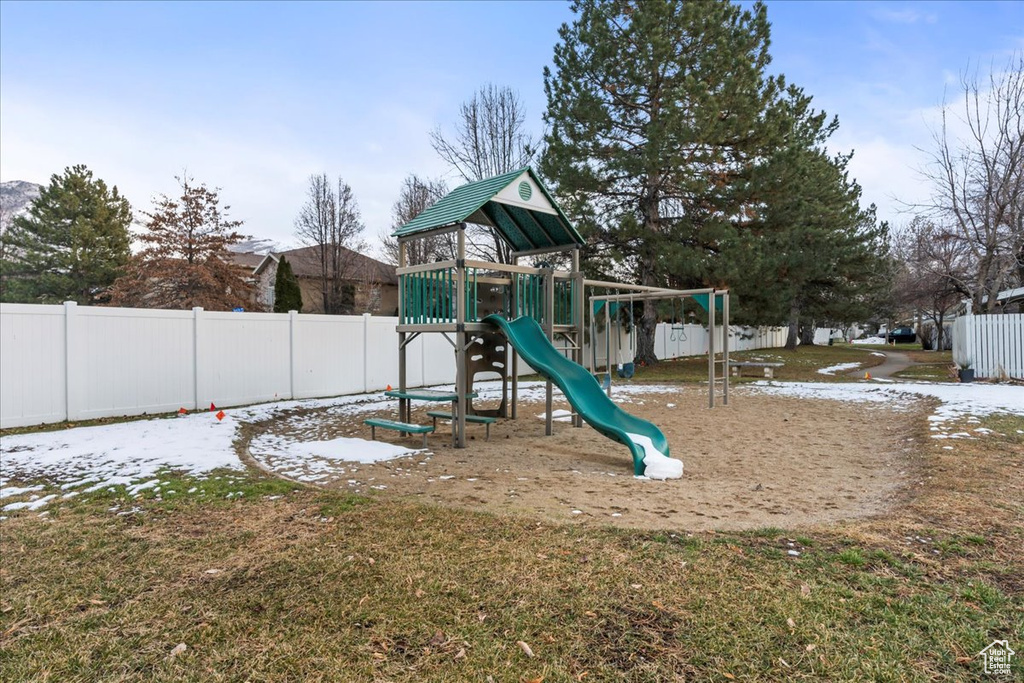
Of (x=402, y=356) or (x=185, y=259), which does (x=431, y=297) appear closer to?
(x=402, y=356)

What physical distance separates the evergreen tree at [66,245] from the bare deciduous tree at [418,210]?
40.7ft

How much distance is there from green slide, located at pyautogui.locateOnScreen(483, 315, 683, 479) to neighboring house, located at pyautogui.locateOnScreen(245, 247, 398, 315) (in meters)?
23.5

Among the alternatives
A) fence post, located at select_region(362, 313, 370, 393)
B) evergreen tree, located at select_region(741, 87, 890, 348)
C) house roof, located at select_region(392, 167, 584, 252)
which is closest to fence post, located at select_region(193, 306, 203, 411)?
fence post, located at select_region(362, 313, 370, 393)

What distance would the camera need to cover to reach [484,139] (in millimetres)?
20422

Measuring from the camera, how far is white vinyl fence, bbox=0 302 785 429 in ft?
25.7

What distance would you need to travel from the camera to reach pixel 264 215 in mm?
30797

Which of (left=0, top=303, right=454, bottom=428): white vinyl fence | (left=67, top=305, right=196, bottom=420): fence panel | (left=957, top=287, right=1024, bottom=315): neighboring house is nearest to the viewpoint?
(left=0, top=303, right=454, bottom=428): white vinyl fence

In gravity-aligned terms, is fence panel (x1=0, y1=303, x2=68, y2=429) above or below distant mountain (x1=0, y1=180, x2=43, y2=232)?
below

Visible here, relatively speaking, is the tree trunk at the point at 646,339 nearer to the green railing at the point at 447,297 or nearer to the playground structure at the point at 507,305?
the playground structure at the point at 507,305

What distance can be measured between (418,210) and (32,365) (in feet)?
66.3

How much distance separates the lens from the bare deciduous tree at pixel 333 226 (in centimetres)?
2952

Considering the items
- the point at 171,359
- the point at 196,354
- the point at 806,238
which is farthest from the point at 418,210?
the point at 171,359

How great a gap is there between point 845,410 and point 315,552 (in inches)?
377

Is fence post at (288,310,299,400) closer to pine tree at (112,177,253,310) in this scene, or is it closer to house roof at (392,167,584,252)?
house roof at (392,167,584,252)
